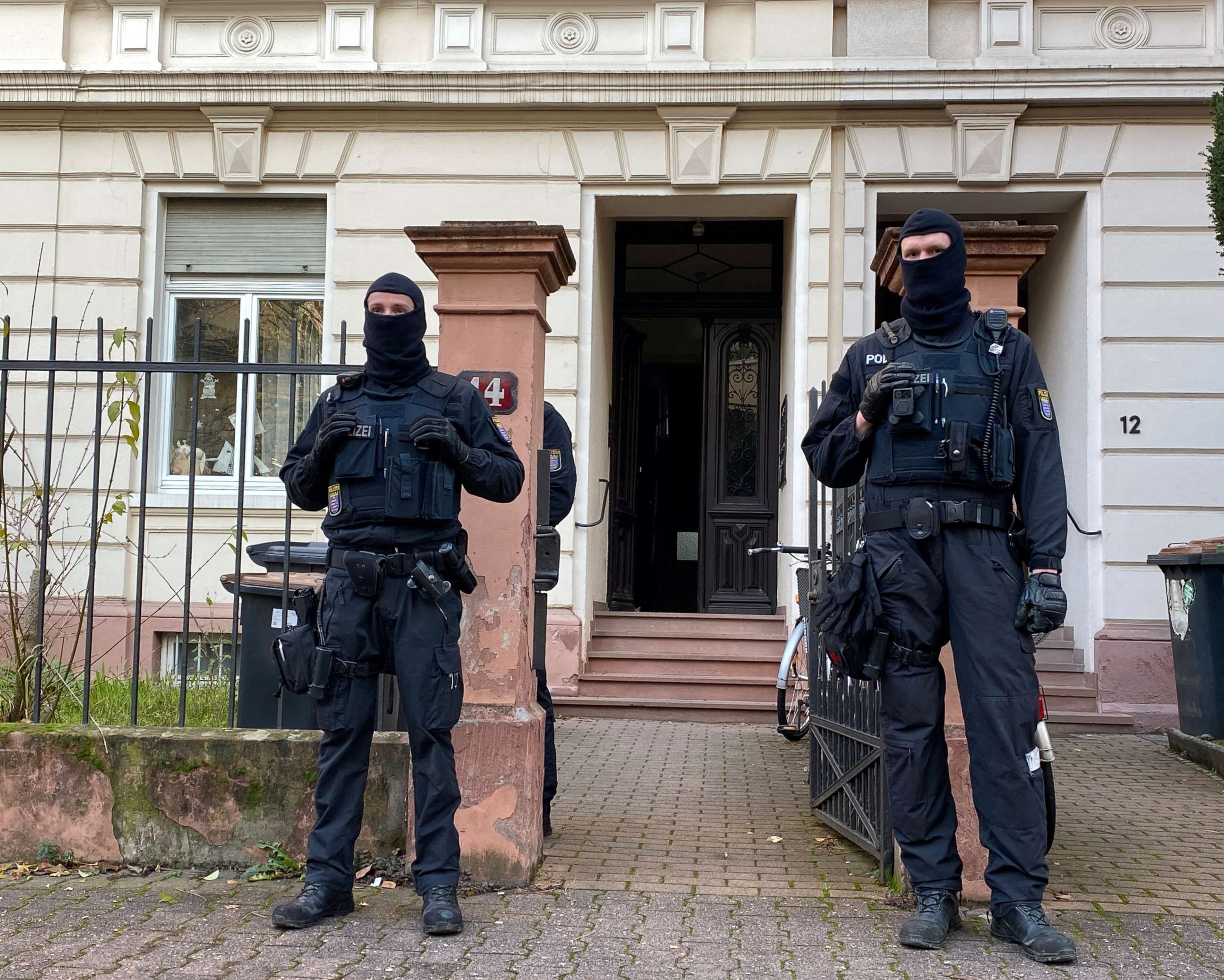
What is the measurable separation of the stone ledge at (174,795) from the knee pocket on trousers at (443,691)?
26.8 inches

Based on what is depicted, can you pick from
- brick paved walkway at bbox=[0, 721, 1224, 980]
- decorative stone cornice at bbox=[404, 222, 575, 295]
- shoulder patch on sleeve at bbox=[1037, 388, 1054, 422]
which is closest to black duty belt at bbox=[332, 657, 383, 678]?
brick paved walkway at bbox=[0, 721, 1224, 980]

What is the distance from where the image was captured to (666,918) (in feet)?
12.3

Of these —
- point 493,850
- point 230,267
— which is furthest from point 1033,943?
point 230,267

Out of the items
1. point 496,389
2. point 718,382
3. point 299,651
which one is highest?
point 718,382

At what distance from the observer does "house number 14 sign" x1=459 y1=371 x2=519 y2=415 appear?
14.3 ft

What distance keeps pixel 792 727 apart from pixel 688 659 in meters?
1.72

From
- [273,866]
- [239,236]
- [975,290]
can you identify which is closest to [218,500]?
[239,236]

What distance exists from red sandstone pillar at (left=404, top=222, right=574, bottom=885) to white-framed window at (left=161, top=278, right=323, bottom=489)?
17.4 ft

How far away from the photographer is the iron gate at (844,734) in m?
4.39

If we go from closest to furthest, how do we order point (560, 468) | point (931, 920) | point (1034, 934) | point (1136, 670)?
point (1034, 934)
point (931, 920)
point (560, 468)
point (1136, 670)

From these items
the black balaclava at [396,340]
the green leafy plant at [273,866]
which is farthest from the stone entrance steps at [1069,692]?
the black balaclava at [396,340]

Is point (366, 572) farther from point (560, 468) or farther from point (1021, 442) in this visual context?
point (1021, 442)

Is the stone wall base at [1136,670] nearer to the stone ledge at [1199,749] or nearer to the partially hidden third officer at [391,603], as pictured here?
the stone ledge at [1199,749]

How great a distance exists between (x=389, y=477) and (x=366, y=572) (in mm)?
316
